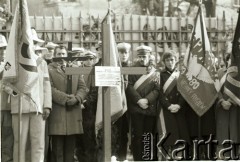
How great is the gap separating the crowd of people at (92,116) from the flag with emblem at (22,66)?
0.34 feet

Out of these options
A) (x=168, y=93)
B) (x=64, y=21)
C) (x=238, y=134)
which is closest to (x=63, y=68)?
(x=168, y=93)

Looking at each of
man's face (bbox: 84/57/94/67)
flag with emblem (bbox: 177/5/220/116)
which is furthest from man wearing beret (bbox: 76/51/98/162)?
flag with emblem (bbox: 177/5/220/116)

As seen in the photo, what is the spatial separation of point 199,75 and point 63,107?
2162 mm

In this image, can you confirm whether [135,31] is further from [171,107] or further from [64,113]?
[64,113]

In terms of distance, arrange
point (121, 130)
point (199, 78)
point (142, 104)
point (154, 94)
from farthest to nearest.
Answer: point (199, 78) → point (121, 130) → point (154, 94) → point (142, 104)

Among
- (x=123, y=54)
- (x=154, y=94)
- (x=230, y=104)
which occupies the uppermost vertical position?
(x=123, y=54)

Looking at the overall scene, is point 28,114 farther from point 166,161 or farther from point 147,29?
point 147,29

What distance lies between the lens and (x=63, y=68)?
1109cm

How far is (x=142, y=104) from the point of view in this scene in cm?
1134

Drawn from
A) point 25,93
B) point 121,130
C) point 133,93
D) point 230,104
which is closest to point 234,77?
point 230,104

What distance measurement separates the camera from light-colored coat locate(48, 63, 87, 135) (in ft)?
35.9

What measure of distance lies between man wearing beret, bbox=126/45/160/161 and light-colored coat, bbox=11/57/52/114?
1.29m

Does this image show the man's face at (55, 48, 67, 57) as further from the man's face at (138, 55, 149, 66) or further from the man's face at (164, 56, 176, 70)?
the man's face at (164, 56, 176, 70)

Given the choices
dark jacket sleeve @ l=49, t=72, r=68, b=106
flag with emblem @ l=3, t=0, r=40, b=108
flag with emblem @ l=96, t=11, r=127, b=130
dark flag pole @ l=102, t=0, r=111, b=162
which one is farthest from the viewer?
dark jacket sleeve @ l=49, t=72, r=68, b=106
